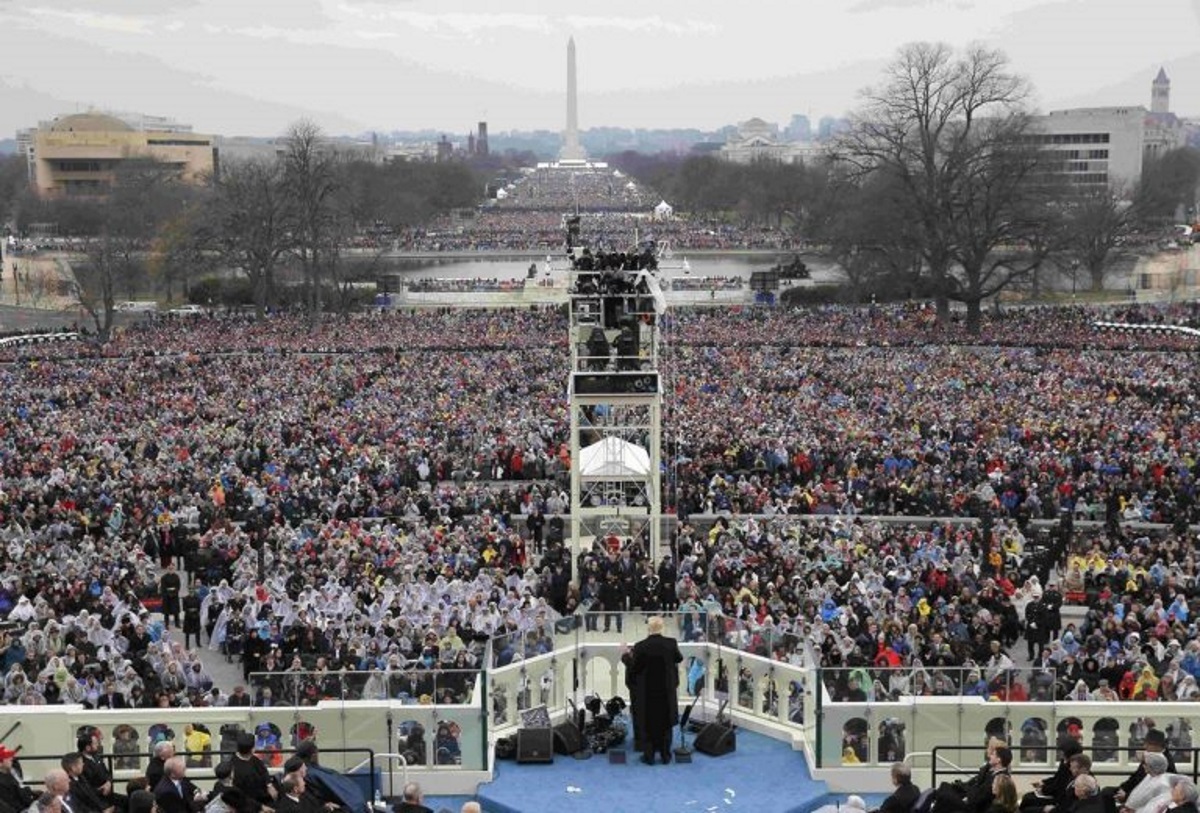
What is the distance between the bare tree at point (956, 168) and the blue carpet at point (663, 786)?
142 feet

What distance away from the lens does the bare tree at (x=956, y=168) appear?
56.3 m

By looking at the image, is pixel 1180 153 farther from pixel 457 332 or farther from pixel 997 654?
pixel 997 654

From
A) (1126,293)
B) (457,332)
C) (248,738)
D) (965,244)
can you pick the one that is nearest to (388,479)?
(248,738)

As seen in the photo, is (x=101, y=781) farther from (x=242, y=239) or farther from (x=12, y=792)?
(x=242, y=239)

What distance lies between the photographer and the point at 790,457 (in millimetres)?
29578

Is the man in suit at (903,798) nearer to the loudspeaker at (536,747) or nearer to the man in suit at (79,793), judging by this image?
the loudspeaker at (536,747)

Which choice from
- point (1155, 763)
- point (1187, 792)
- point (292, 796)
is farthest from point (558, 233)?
point (1187, 792)

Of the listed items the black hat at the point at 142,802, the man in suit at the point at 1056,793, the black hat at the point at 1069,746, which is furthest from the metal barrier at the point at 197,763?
the black hat at the point at 1069,746

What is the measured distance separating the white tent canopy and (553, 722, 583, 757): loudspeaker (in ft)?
27.6

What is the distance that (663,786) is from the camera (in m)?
12.8

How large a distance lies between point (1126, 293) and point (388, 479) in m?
58.4

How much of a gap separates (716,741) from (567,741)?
4.73ft

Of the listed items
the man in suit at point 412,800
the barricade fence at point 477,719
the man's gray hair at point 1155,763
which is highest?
the man's gray hair at point 1155,763

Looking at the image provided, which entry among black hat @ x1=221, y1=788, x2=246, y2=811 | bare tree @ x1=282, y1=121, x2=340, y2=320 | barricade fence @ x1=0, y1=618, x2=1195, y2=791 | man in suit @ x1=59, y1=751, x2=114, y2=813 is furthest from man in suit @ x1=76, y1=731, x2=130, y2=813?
bare tree @ x1=282, y1=121, x2=340, y2=320
